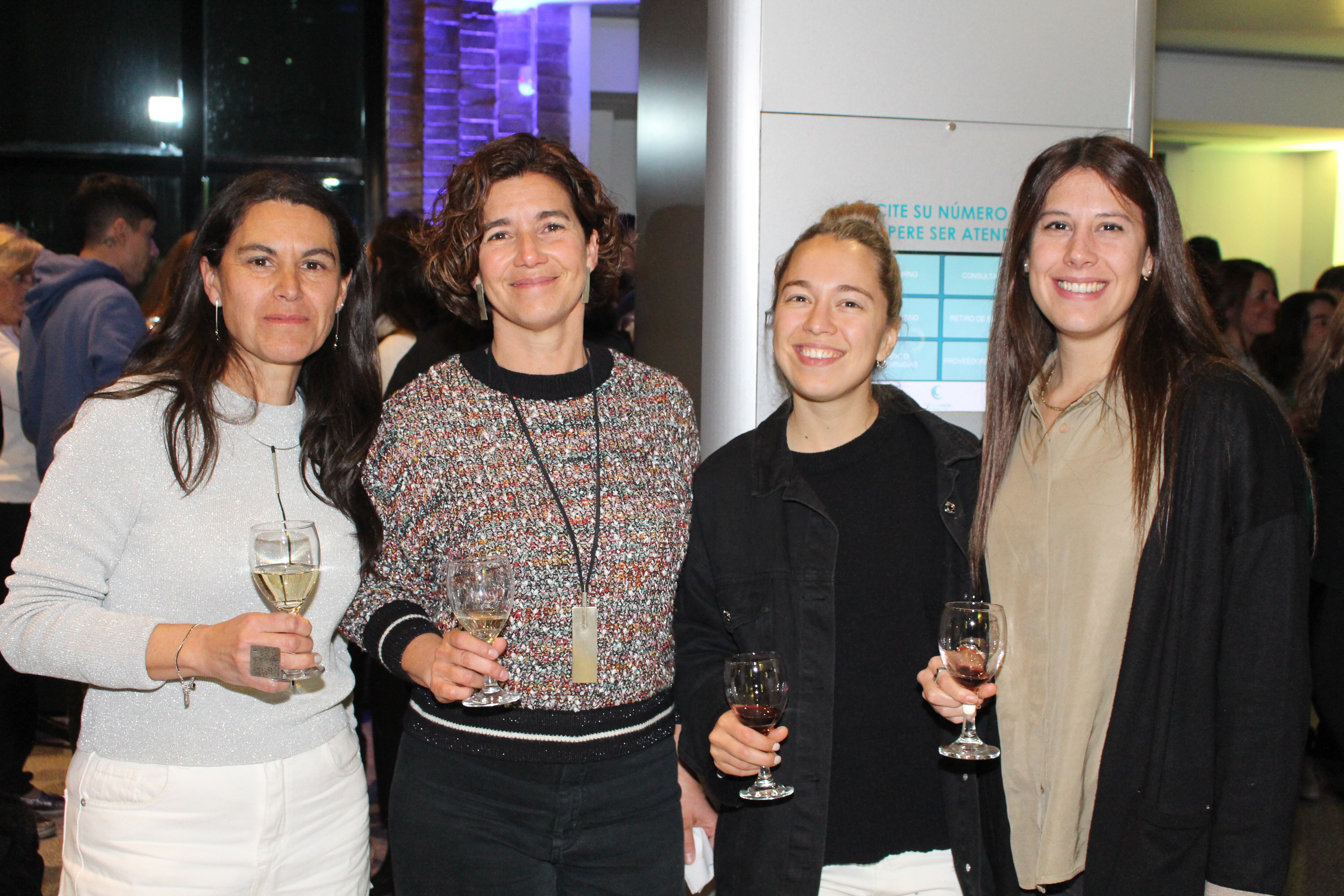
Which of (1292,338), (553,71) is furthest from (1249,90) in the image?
(553,71)

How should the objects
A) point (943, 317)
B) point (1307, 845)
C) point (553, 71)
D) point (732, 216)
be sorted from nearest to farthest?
point (732, 216) < point (943, 317) < point (1307, 845) < point (553, 71)

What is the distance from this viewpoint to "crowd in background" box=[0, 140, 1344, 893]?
1.87 metres

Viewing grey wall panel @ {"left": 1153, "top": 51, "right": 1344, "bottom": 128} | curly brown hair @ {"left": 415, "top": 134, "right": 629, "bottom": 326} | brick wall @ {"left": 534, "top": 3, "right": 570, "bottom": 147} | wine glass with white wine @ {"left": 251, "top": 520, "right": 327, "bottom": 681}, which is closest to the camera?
wine glass with white wine @ {"left": 251, "top": 520, "right": 327, "bottom": 681}

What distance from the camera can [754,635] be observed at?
2062 mm

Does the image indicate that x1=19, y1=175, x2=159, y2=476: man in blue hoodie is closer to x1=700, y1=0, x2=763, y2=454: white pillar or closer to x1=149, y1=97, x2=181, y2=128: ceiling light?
x1=700, y1=0, x2=763, y2=454: white pillar

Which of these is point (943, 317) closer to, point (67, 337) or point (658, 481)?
point (658, 481)

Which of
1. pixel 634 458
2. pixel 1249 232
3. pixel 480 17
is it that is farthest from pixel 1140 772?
pixel 1249 232

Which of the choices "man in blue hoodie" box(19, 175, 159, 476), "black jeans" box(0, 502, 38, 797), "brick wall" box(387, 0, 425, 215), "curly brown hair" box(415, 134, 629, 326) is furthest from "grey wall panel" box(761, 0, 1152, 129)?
"brick wall" box(387, 0, 425, 215)

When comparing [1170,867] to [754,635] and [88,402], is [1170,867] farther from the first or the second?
[88,402]

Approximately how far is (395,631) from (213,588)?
33 cm

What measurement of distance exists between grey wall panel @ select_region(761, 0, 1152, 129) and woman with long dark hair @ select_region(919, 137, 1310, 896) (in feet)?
2.58

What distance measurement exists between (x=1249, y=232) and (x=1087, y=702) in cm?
946

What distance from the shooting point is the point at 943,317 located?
2816mm

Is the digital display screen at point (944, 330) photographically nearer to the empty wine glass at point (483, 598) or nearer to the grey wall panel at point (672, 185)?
the grey wall panel at point (672, 185)
